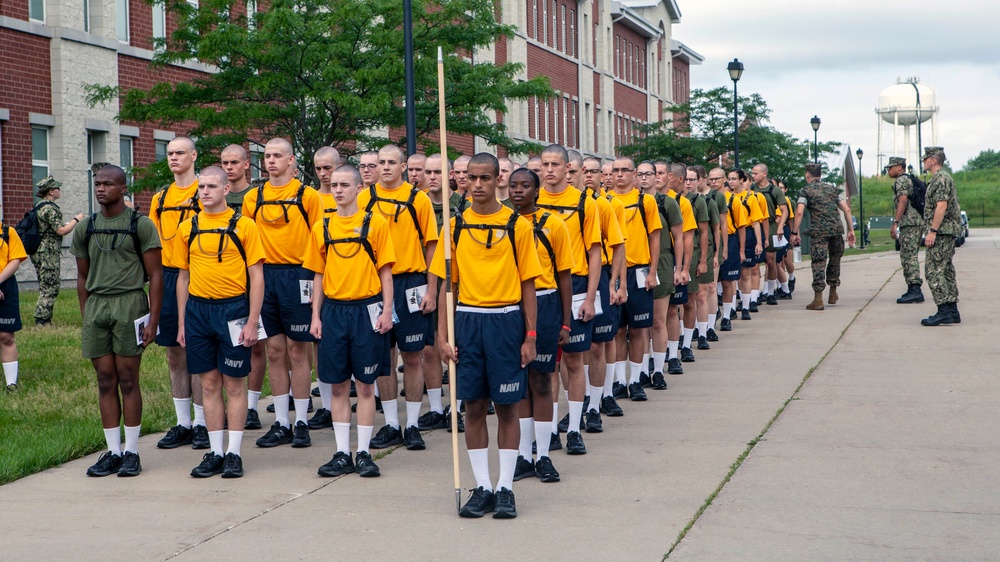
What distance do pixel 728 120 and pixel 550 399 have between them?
1573 inches

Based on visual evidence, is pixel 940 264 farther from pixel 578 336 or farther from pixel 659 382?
pixel 578 336

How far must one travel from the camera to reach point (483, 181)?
6.83 meters

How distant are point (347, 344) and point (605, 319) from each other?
2159 mm

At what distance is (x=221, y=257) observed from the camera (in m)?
→ 8.26

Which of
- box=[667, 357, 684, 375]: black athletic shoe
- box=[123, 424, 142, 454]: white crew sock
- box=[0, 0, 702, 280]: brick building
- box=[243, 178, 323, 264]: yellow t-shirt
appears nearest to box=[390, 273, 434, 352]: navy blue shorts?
box=[243, 178, 323, 264]: yellow t-shirt

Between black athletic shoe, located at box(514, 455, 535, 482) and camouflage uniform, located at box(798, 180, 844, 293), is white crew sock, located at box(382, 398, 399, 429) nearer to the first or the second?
black athletic shoe, located at box(514, 455, 535, 482)

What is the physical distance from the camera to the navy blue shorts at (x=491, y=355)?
688cm

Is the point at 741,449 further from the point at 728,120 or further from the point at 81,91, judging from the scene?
the point at 728,120

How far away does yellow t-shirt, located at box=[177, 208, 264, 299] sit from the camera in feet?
27.1

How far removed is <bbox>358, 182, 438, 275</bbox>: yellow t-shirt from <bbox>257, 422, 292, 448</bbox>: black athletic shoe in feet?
4.68

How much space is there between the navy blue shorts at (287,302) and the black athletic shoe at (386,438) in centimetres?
85

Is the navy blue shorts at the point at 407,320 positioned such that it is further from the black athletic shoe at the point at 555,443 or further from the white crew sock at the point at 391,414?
the black athletic shoe at the point at 555,443

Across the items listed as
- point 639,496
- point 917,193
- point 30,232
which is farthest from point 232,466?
point 917,193

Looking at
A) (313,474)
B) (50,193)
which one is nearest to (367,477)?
(313,474)
